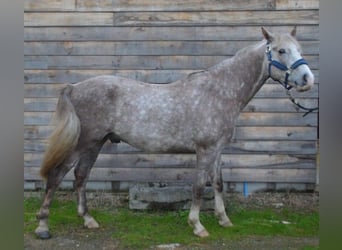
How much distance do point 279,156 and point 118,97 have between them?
2.34 meters

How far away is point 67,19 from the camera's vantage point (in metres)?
4.96

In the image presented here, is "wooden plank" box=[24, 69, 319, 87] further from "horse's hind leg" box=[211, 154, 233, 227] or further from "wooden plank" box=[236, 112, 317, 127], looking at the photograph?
"horse's hind leg" box=[211, 154, 233, 227]

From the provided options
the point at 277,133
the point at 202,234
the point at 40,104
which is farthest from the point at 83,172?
the point at 277,133

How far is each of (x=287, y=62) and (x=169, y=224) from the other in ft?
6.88

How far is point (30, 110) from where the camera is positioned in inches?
198

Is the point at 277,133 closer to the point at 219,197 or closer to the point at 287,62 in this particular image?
the point at 219,197

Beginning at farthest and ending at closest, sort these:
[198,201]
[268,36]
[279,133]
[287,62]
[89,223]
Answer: [279,133]
[89,223]
[198,201]
[268,36]
[287,62]

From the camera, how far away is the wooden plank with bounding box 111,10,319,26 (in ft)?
15.8

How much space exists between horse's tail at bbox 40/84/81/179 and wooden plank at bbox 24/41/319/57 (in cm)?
152

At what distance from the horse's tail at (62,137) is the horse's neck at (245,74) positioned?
1.51m

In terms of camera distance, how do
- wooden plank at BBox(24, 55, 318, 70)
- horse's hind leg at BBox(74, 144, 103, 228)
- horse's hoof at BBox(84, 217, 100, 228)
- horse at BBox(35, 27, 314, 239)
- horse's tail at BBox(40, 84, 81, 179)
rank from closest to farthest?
1. horse's tail at BBox(40, 84, 81, 179)
2. horse at BBox(35, 27, 314, 239)
3. horse's hind leg at BBox(74, 144, 103, 228)
4. horse's hoof at BBox(84, 217, 100, 228)
5. wooden plank at BBox(24, 55, 318, 70)

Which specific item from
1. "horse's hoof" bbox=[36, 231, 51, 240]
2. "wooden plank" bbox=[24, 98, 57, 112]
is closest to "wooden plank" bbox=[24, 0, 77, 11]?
"wooden plank" bbox=[24, 98, 57, 112]
